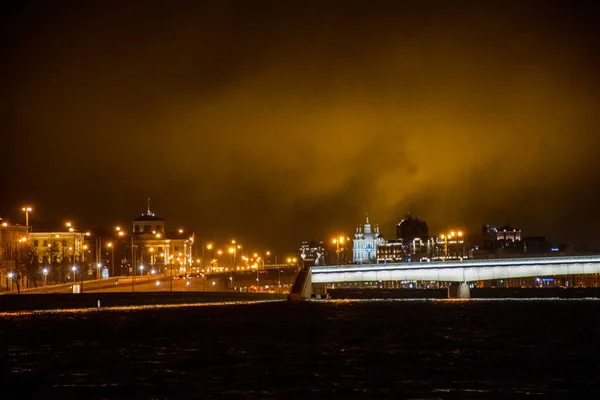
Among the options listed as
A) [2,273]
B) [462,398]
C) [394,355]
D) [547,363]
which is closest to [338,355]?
[394,355]

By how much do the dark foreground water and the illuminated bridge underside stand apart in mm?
64605

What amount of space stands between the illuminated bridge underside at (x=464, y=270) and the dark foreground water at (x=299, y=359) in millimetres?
64605

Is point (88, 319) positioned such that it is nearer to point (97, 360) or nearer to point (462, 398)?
point (97, 360)

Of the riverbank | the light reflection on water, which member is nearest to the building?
the riverbank

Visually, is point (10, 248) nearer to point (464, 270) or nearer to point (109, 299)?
point (109, 299)

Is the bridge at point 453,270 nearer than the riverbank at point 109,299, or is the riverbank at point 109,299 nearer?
the riverbank at point 109,299

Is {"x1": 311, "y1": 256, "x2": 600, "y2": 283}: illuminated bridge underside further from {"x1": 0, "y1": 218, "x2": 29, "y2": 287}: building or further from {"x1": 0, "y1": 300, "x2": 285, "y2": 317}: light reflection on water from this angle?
{"x1": 0, "y1": 218, "x2": 29, "y2": 287}: building

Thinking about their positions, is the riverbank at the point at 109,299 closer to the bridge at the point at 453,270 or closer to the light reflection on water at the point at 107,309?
the light reflection on water at the point at 107,309

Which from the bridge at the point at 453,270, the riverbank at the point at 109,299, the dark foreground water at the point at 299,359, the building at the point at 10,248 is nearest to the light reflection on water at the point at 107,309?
the riverbank at the point at 109,299

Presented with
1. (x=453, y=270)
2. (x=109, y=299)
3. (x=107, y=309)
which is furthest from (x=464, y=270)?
(x=107, y=309)

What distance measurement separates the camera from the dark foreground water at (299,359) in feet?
163

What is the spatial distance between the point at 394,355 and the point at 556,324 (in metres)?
49.7

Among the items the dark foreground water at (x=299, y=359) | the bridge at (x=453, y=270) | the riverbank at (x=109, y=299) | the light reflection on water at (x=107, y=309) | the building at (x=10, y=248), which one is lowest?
the dark foreground water at (x=299, y=359)

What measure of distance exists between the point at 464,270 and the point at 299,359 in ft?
A: 415
